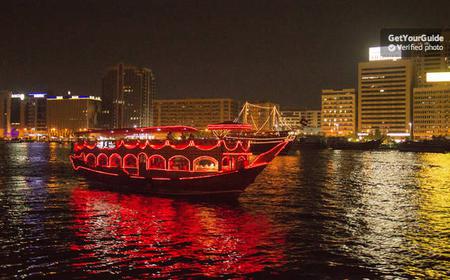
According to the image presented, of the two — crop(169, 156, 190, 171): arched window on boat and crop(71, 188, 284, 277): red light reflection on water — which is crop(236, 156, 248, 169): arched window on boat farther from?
crop(71, 188, 284, 277): red light reflection on water

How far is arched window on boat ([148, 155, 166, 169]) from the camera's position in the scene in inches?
1258

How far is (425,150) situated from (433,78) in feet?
170

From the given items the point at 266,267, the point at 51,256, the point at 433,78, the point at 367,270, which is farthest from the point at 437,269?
the point at 433,78

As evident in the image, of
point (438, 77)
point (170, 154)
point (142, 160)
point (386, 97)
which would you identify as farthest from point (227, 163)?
point (386, 97)

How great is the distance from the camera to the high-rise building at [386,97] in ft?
601

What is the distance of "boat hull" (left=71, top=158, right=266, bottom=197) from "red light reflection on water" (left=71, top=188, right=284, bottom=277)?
2.06 m

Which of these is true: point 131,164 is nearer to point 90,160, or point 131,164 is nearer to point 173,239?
point 90,160

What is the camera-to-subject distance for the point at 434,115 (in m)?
174

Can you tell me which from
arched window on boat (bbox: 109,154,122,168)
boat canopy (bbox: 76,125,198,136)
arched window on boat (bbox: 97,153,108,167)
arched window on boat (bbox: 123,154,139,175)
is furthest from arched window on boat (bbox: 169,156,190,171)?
arched window on boat (bbox: 97,153,108,167)

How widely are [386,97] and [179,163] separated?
168 metres

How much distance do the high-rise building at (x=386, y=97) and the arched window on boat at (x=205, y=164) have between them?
15819 cm

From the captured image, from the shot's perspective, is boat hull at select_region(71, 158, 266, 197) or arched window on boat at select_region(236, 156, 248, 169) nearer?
boat hull at select_region(71, 158, 266, 197)

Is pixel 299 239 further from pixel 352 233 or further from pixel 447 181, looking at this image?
pixel 447 181

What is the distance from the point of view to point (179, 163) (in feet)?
102
